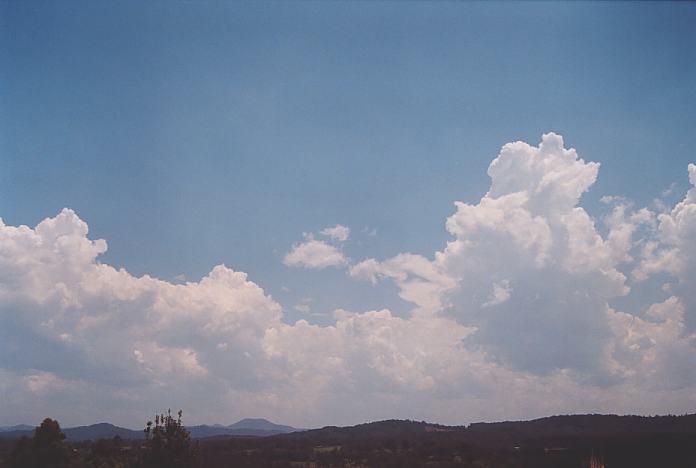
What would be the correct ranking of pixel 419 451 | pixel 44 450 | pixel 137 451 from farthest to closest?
1. pixel 419 451
2. pixel 137 451
3. pixel 44 450

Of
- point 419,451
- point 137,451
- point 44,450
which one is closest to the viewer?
point 44,450

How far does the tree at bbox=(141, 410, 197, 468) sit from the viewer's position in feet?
143

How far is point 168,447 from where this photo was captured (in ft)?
145

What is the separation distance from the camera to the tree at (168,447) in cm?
4366

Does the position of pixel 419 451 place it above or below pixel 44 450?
below

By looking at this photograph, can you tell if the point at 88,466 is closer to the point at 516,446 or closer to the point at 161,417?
the point at 161,417

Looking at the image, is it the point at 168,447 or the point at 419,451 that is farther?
the point at 419,451

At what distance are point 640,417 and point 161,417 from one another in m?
202

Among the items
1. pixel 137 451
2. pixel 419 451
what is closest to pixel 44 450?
pixel 137 451

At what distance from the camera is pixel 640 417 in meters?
198

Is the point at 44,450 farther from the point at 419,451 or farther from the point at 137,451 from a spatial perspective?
the point at 419,451

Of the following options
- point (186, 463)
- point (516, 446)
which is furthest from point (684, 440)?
point (186, 463)

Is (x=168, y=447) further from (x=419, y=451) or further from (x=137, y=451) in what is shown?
(x=419, y=451)

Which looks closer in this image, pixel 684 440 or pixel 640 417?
pixel 684 440
